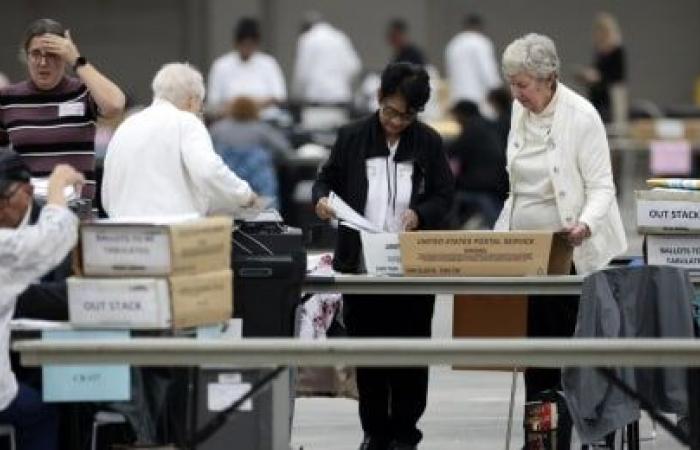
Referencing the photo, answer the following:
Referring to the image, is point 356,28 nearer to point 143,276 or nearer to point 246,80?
point 246,80

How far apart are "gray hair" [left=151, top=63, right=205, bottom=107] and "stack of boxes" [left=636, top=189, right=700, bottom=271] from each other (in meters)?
1.80

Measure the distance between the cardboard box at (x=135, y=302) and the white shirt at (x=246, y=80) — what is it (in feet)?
40.9

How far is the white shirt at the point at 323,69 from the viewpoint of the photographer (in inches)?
888

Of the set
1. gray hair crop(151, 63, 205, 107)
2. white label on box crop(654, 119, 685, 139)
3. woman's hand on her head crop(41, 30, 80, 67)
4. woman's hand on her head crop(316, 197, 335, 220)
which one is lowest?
white label on box crop(654, 119, 685, 139)

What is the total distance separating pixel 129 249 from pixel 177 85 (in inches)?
63.8

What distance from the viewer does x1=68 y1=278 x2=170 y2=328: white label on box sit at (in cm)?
713

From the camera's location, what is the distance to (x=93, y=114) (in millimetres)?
9148

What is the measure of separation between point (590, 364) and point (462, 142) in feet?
35.6

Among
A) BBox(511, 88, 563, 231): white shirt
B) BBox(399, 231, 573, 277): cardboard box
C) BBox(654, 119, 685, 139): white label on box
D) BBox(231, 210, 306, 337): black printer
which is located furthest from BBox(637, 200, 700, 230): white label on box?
BBox(654, 119, 685, 139): white label on box

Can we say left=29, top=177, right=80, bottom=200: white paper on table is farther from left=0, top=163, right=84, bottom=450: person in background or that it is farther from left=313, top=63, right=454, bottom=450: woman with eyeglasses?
left=313, top=63, right=454, bottom=450: woman with eyeglasses

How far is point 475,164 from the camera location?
17828mm

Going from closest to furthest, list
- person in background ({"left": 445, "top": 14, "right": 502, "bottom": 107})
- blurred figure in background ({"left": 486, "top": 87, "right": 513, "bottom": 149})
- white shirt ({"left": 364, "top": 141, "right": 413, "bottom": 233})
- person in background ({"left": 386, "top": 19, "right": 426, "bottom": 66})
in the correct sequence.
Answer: white shirt ({"left": 364, "top": 141, "right": 413, "bottom": 233}) < blurred figure in background ({"left": 486, "top": 87, "right": 513, "bottom": 149}) < person in background ({"left": 386, "top": 19, "right": 426, "bottom": 66}) < person in background ({"left": 445, "top": 14, "right": 502, "bottom": 107})

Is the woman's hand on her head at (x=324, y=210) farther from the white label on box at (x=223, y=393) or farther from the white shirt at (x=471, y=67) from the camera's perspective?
the white shirt at (x=471, y=67)

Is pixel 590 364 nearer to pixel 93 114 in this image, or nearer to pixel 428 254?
pixel 428 254
